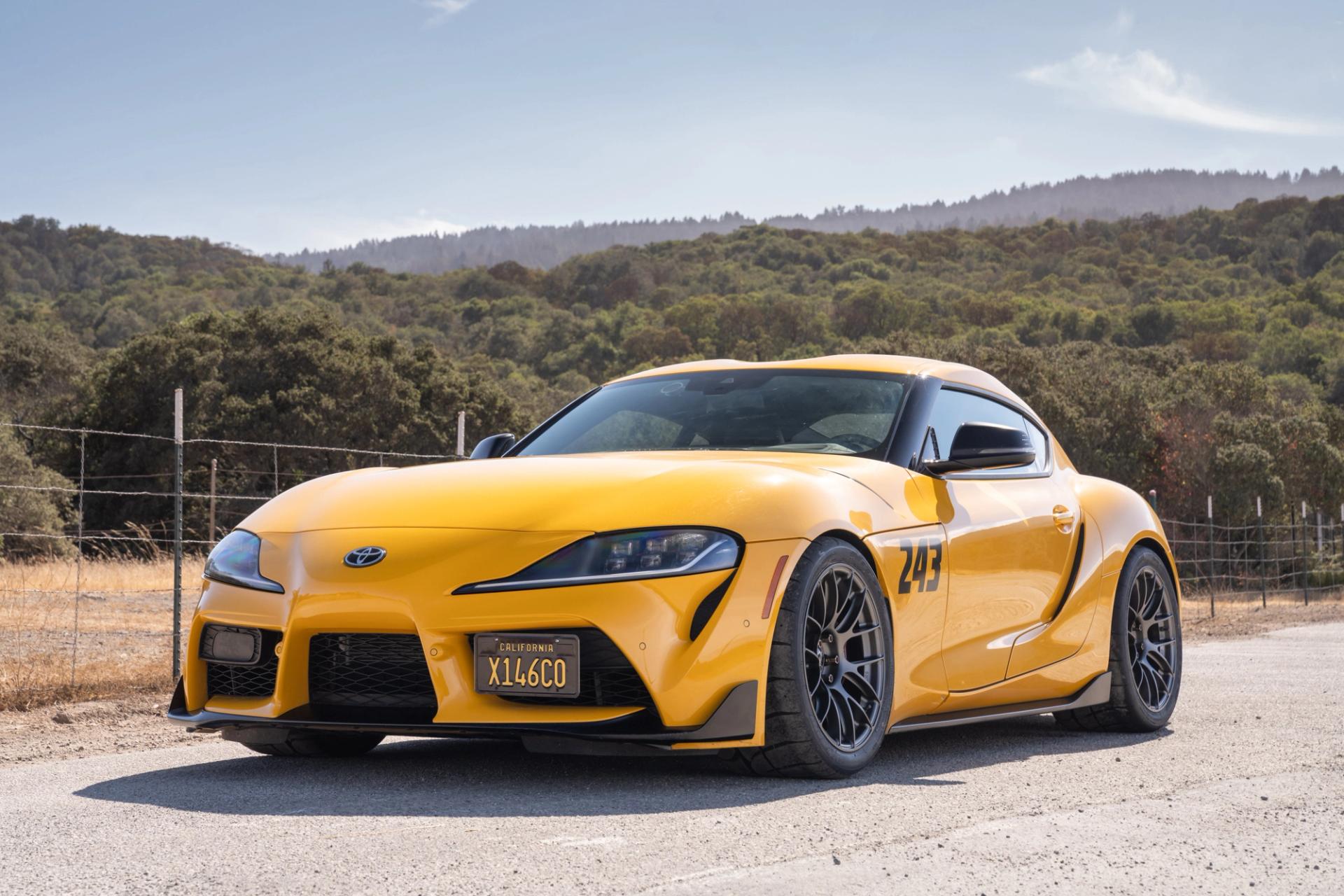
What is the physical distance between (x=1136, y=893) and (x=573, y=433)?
11.5ft

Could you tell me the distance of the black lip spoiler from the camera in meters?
4.48

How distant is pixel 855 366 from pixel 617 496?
1.82 metres

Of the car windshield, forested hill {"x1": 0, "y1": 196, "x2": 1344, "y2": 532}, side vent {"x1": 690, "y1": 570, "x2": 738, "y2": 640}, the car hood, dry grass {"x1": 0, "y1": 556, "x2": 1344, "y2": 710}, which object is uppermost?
forested hill {"x1": 0, "y1": 196, "x2": 1344, "y2": 532}

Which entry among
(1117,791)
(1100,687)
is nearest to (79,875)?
(1117,791)

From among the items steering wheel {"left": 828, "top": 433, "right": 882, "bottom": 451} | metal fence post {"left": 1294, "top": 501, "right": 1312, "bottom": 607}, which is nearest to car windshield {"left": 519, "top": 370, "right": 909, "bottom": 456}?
steering wheel {"left": 828, "top": 433, "right": 882, "bottom": 451}

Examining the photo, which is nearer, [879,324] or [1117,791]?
[1117,791]

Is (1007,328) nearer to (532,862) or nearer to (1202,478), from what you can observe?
(1202,478)

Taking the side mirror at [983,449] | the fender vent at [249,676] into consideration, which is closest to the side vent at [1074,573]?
the side mirror at [983,449]

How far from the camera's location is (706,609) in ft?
14.9

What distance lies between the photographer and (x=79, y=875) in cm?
352

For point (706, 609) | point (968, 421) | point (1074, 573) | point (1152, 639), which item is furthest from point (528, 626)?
point (1152, 639)

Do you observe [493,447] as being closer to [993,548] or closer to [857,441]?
[857,441]

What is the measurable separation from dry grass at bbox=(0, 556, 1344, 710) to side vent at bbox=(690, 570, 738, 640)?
4.78 metres

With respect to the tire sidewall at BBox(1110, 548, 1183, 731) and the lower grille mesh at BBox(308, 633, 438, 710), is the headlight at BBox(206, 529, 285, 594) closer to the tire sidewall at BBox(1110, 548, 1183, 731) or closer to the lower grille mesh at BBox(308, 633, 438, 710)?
the lower grille mesh at BBox(308, 633, 438, 710)
